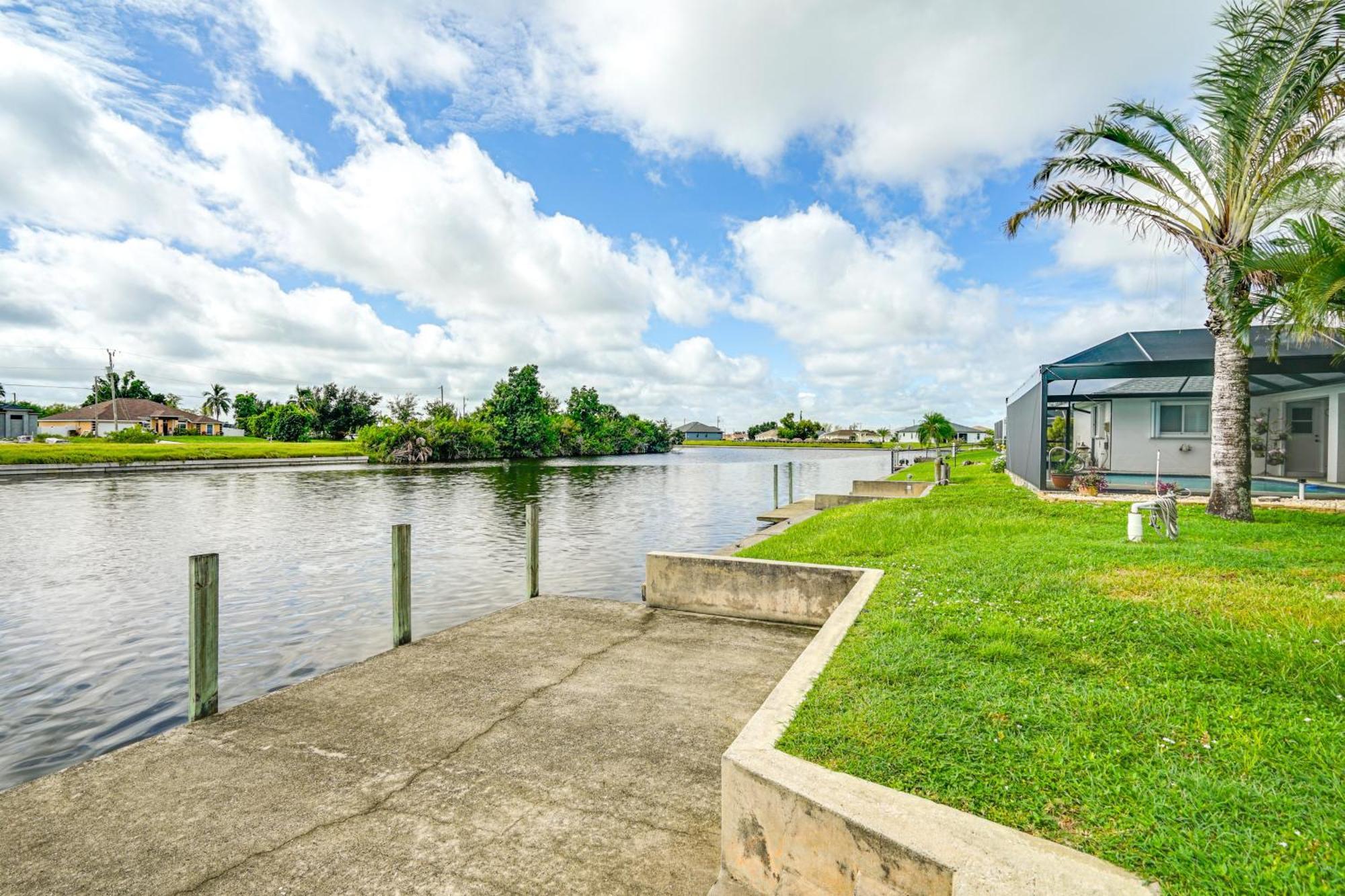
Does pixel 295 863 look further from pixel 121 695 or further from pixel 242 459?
pixel 242 459

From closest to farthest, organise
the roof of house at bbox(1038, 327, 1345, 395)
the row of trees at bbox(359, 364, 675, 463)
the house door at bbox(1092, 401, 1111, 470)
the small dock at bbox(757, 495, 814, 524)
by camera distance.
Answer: the roof of house at bbox(1038, 327, 1345, 395)
the small dock at bbox(757, 495, 814, 524)
the house door at bbox(1092, 401, 1111, 470)
the row of trees at bbox(359, 364, 675, 463)

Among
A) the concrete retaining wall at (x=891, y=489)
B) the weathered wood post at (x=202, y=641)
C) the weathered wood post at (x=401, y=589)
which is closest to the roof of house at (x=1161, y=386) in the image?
the concrete retaining wall at (x=891, y=489)

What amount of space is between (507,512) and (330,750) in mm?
21057

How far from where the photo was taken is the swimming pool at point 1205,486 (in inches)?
642

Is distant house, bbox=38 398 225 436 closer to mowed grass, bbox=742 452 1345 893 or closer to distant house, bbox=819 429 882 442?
mowed grass, bbox=742 452 1345 893

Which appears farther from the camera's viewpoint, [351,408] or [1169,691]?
[351,408]

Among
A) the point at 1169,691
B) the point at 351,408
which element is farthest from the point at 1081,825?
the point at 351,408

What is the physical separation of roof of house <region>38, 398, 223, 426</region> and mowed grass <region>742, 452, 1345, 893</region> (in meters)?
115

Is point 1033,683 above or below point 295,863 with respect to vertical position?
above

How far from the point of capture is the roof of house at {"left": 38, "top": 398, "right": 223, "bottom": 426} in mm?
90500

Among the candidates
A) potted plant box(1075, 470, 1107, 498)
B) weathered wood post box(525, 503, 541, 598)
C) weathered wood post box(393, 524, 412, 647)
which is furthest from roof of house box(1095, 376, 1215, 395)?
weathered wood post box(393, 524, 412, 647)

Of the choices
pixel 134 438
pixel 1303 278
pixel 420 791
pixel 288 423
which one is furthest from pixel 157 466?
pixel 1303 278

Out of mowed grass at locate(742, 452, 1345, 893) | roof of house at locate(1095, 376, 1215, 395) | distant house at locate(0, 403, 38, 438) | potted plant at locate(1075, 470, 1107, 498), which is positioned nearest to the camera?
mowed grass at locate(742, 452, 1345, 893)

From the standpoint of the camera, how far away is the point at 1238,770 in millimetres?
3264
